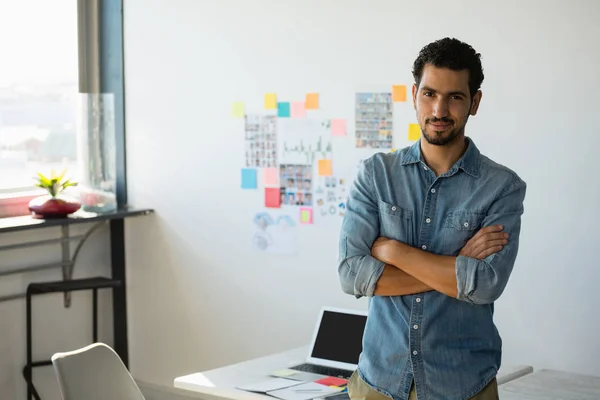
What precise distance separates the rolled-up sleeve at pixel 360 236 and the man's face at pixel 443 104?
0.19 meters

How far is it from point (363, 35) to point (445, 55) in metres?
1.89

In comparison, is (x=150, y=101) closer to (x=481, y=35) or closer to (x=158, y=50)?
(x=158, y=50)

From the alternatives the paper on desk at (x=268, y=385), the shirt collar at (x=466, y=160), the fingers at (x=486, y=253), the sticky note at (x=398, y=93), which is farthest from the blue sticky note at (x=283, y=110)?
the fingers at (x=486, y=253)

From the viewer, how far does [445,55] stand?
2.16 metres

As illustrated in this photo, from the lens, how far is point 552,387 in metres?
3.13

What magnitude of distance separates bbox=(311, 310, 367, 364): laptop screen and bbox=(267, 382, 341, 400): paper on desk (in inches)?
12.1

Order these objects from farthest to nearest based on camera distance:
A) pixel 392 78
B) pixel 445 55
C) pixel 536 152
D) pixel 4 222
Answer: pixel 4 222, pixel 392 78, pixel 536 152, pixel 445 55

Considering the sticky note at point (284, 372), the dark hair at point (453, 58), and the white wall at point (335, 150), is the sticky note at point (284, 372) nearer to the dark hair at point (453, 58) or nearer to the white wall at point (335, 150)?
the white wall at point (335, 150)

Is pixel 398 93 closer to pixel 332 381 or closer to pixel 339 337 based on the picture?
pixel 339 337

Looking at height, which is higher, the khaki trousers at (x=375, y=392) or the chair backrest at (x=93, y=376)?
the khaki trousers at (x=375, y=392)

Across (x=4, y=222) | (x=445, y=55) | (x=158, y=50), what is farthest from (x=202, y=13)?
(x=445, y=55)

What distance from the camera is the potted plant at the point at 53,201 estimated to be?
14.8 feet

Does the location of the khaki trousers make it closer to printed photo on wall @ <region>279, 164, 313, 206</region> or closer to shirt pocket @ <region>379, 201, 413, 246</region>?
shirt pocket @ <region>379, 201, 413, 246</region>

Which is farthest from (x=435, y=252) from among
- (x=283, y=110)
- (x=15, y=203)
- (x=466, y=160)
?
(x=15, y=203)
